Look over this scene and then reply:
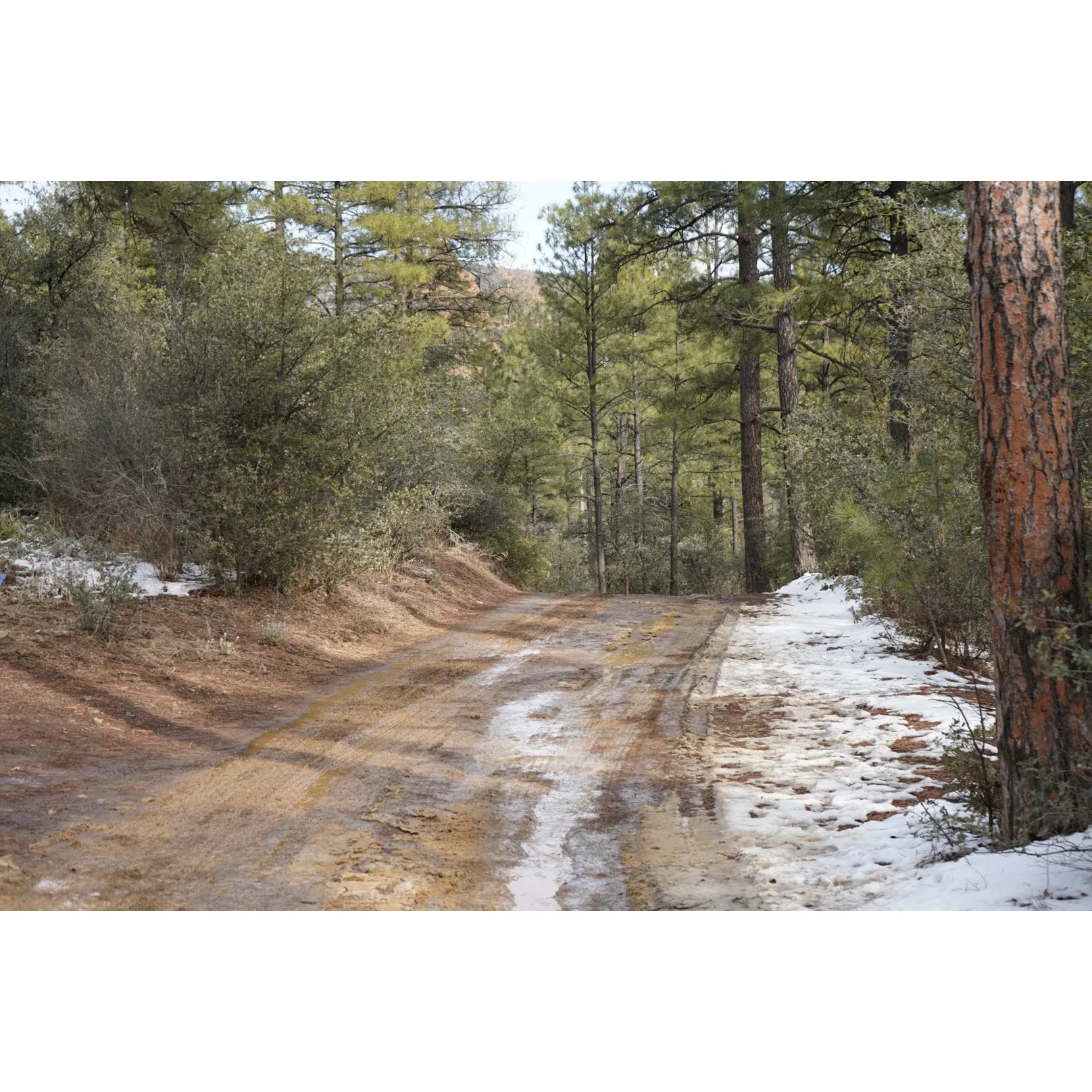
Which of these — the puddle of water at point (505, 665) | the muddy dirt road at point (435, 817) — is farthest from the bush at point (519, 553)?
the muddy dirt road at point (435, 817)

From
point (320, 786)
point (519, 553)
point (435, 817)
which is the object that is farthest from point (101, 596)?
point (519, 553)

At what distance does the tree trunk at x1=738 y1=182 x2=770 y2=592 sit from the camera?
17141 millimetres

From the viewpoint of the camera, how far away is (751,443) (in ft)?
59.7

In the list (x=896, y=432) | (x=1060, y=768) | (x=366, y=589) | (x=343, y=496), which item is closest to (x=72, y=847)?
(x=1060, y=768)

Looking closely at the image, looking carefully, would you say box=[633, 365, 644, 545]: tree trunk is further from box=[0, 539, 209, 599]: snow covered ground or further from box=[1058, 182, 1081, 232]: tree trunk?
box=[1058, 182, 1081, 232]: tree trunk

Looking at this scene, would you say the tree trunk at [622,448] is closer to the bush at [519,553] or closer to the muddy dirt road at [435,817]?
the bush at [519,553]

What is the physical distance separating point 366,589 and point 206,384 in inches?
132

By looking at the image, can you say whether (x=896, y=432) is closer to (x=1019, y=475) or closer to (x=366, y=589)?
(x=366, y=589)

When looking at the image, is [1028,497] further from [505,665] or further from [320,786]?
[505,665]

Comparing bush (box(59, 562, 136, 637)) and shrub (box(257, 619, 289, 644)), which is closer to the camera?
bush (box(59, 562, 136, 637))

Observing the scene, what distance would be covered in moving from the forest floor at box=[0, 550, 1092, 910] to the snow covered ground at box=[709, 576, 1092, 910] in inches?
0.7

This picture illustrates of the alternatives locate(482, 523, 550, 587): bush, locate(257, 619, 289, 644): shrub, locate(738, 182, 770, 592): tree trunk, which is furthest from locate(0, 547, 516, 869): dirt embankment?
locate(738, 182, 770, 592): tree trunk

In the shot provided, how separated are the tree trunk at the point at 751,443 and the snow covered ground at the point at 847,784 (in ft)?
29.2

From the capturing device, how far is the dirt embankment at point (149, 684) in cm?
501
